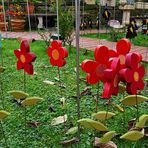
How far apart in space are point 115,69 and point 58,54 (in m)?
0.47

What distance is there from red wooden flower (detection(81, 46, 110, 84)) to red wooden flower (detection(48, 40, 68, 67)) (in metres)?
0.28

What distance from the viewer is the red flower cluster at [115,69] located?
137cm

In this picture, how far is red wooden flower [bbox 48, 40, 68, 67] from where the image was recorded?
5.67ft

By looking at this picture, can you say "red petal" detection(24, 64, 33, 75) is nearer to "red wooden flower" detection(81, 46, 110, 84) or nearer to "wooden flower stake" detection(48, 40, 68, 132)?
"wooden flower stake" detection(48, 40, 68, 132)

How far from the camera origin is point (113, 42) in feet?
18.3

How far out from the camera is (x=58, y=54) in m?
1.75

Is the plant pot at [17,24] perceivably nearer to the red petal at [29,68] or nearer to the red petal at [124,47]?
the red petal at [29,68]

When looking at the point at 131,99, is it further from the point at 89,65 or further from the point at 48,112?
the point at 48,112

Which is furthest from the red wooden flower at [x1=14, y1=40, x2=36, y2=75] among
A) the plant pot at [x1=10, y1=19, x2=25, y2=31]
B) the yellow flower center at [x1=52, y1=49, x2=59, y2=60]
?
the plant pot at [x1=10, y1=19, x2=25, y2=31]

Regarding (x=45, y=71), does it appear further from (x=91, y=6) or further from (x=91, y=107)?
(x=91, y=6)

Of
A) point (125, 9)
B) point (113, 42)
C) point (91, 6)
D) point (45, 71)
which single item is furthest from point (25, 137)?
point (91, 6)

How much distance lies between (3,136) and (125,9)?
6902 millimetres

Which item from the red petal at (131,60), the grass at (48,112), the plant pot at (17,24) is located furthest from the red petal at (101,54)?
the plant pot at (17,24)

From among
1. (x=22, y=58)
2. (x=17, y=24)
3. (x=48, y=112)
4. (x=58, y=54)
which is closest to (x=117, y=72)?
(x=58, y=54)
